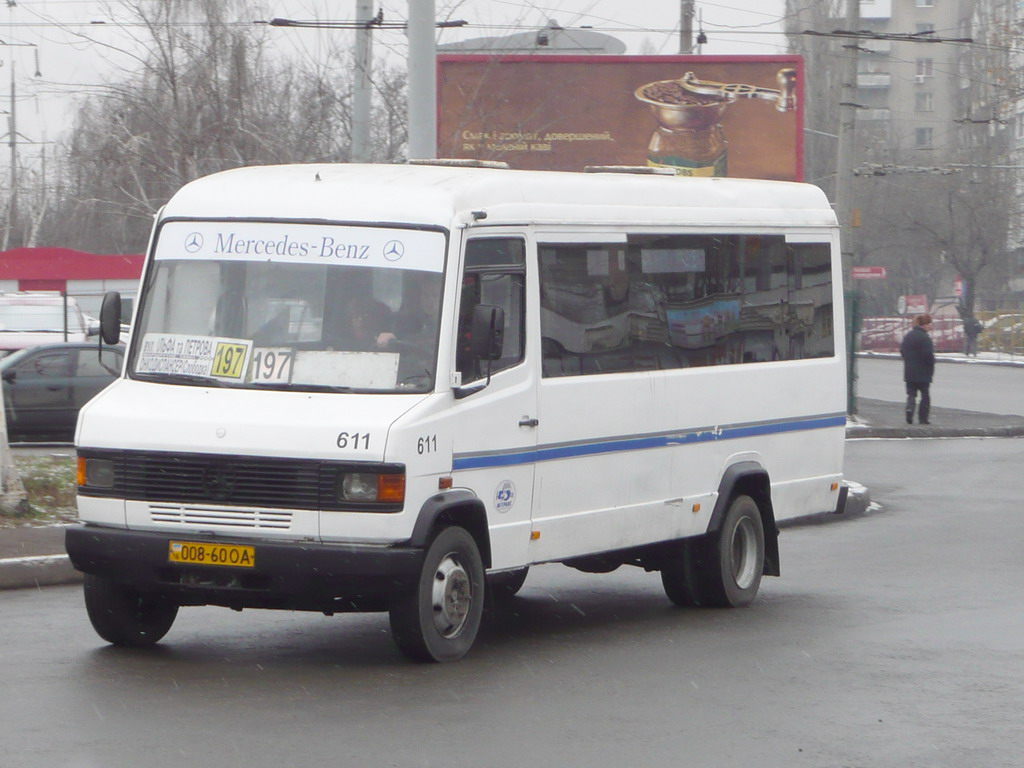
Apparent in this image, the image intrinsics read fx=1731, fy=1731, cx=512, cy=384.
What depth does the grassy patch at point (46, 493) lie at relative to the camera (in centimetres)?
1312

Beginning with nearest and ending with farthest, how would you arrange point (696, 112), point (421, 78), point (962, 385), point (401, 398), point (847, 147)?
1. point (401, 398)
2. point (421, 78)
3. point (847, 147)
4. point (696, 112)
5. point (962, 385)

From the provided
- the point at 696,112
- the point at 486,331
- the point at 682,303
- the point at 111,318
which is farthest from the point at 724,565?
the point at 696,112

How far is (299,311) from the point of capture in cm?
851

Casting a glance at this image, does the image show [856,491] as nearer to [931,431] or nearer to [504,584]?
[504,584]

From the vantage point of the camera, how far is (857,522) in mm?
16453

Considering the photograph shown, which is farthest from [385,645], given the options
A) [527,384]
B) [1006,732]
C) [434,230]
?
[1006,732]

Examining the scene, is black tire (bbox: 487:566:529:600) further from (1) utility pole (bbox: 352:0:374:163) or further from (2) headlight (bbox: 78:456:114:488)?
(1) utility pole (bbox: 352:0:374:163)

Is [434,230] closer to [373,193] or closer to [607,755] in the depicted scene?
[373,193]

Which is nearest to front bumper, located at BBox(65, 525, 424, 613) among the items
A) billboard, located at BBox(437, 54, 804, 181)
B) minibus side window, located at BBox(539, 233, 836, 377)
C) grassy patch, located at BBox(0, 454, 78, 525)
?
minibus side window, located at BBox(539, 233, 836, 377)

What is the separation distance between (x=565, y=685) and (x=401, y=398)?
1544mm

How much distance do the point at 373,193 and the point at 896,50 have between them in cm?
11866

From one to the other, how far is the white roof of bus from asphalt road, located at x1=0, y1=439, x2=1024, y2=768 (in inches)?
88.0

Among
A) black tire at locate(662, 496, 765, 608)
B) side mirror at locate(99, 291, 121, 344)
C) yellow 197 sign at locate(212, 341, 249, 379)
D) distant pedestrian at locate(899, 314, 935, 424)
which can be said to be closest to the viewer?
yellow 197 sign at locate(212, 341, 249, 379)

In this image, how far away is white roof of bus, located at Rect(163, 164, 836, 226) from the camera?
28.4ft
